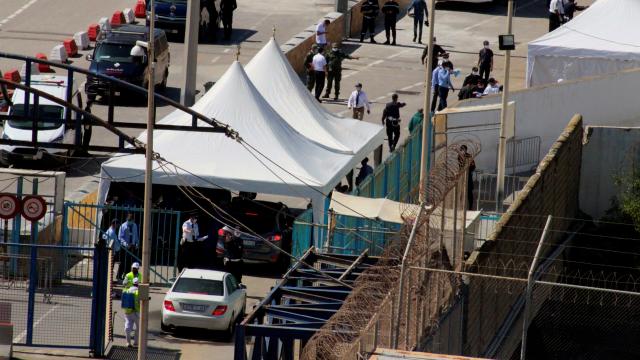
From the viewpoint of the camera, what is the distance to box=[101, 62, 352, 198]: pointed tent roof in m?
28.8

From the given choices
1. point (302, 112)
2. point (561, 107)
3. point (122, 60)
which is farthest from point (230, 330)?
point (122, 60)

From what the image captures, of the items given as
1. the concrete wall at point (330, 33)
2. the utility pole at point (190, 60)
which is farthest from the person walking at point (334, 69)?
the utility pole at point (190, 60)

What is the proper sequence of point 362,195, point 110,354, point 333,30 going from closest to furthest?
point 110,354 → point 362,195 → point 333,30

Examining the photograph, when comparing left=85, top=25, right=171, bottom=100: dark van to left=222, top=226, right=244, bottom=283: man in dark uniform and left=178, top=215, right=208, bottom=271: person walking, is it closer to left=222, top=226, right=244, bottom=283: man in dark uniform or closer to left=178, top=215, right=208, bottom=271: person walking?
left=178, top=215, right=208, bottom=271: person walking

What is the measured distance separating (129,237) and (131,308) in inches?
144

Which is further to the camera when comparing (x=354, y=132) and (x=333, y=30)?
(x=333, y=30)

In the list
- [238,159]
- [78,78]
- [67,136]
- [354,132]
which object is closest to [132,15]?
[78,78]

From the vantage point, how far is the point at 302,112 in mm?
33031

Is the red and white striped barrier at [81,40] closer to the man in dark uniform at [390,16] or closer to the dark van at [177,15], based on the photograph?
the dark van at [177,15]

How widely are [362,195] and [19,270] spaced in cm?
667

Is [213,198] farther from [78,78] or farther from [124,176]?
[78,78]

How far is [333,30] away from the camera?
4800cm

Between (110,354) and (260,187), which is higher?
(260,187)

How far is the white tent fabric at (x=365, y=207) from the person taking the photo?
2747 cm
